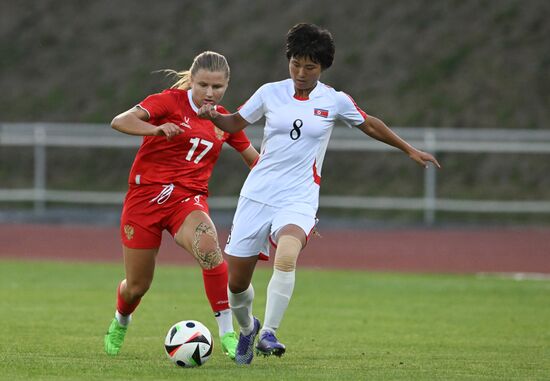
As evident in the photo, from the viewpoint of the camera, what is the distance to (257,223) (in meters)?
7.96

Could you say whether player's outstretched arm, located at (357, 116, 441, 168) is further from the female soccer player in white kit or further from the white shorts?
the white shorts

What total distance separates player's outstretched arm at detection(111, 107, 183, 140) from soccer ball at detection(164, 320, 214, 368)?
1349 mm

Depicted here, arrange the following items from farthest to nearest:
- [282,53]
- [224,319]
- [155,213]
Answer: [282,53] → [155,213] → [224,319]

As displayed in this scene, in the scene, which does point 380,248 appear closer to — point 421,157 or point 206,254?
point 421,157

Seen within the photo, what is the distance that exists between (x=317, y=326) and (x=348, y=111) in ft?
11.7

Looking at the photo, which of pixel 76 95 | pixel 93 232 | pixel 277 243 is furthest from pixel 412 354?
pixel 76 95

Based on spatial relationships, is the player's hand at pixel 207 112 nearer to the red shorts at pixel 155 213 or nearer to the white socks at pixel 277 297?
the red shorts at pixel 155 213

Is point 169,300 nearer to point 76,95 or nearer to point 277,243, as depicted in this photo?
point 277,243

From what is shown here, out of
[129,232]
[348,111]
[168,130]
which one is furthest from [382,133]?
[129,232]

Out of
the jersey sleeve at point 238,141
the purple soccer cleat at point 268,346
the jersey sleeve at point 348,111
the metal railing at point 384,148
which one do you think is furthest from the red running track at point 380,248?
the purple soccer cleat at point 268,346

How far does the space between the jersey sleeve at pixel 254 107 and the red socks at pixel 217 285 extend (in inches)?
41.5

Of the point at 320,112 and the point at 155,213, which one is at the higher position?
the point at 320,112

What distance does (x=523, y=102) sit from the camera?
1075 inches

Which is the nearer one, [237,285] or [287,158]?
[287,158]
